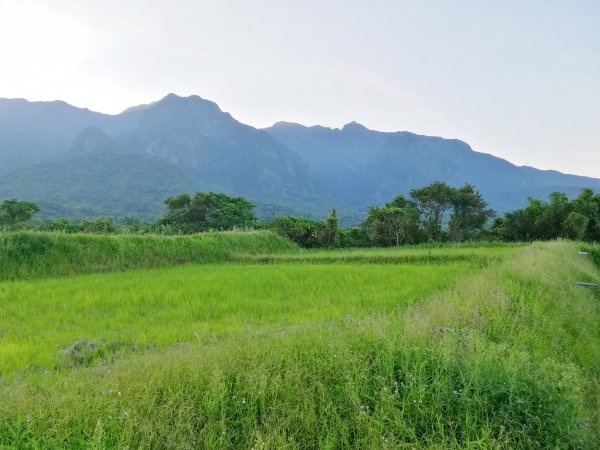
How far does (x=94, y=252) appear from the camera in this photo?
49.8 feet

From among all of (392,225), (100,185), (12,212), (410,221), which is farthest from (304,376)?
(100,185)

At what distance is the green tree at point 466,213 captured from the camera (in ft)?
143

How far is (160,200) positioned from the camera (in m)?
134

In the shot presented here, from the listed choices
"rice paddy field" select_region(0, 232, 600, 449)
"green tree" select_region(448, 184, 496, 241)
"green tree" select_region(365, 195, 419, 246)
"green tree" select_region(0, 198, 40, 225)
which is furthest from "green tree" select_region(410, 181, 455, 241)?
"green tree" select_region(0, 198, 40, 225)

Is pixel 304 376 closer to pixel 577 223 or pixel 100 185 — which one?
pixel 577 223

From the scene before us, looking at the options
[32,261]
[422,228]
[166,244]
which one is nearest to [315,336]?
[32,261]

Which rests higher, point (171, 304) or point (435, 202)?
point (435, 202)

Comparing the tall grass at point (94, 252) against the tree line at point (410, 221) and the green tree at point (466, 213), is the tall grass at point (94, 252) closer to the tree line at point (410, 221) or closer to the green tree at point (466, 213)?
the tree line at point (410, 221)

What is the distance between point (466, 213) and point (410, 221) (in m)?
9.78

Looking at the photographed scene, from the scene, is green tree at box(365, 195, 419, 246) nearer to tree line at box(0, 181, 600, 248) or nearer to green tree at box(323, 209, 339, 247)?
tree line at box(0, 181, 600, 248)

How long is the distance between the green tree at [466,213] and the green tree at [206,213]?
78.2 feet

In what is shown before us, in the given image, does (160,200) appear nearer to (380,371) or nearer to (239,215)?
(239,215)

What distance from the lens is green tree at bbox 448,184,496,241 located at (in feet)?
143

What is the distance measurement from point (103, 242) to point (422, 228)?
32.3 meters
